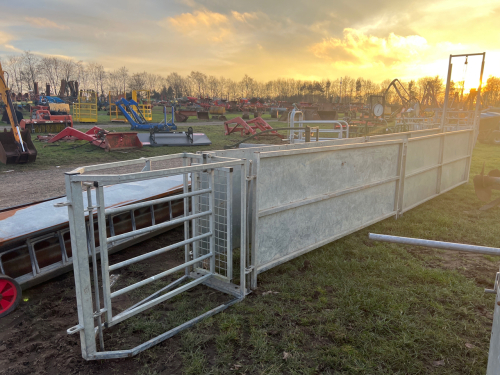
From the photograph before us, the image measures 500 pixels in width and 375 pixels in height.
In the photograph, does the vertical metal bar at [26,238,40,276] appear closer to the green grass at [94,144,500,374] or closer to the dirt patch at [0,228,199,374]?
the dirt patch at [0,228,199,374]

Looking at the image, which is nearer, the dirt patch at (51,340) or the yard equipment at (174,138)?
the dirt patch at (51,340)

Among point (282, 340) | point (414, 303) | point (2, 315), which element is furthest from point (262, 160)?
point (2, 315)

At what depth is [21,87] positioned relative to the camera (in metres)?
100

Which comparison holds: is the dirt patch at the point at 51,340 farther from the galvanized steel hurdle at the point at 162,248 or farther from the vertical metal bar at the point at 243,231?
the vertical metal bar at the point at 243,231

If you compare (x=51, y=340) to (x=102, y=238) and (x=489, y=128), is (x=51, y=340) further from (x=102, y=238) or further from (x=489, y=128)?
(x=489, y=128)

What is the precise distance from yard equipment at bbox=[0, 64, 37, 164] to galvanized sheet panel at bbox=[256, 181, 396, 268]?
450 inches

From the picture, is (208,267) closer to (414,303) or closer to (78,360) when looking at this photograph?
(78,360)

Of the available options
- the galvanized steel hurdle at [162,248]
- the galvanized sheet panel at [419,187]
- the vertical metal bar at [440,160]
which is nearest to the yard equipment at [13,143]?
the galvanized steel hurdle at [162,248]

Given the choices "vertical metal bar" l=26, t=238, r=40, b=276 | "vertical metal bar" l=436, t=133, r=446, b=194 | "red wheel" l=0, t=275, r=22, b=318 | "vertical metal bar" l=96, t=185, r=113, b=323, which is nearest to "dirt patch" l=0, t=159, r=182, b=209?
"vertical metal bar" l=26, t=238, r=40, b=276

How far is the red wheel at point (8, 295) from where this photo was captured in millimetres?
3721

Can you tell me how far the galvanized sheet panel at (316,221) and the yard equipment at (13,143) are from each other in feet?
37.5

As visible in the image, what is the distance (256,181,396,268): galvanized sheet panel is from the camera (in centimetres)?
442

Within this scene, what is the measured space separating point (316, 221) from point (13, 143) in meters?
12.8

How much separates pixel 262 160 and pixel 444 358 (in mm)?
2568
